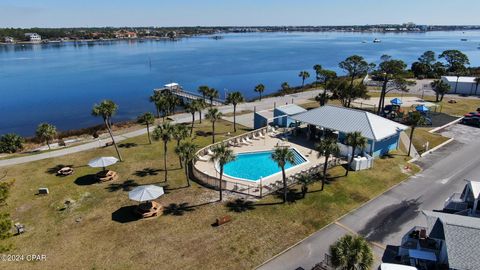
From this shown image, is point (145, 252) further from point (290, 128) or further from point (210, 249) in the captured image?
point (290, 128)

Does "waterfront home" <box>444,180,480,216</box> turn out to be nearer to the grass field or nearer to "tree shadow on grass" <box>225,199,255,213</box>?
the grass field

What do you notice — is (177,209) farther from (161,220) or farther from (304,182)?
(304,182)

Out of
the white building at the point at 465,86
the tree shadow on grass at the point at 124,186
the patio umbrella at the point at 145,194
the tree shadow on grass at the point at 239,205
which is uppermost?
the white building at the point at 465,86

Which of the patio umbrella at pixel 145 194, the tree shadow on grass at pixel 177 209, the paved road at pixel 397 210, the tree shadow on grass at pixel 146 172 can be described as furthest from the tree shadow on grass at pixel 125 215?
the paved road at pixel 397 210

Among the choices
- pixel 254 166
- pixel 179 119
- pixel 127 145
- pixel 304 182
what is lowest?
pixel 254 166

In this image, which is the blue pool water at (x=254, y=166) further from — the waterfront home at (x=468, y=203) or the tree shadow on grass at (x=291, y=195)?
the waterfront home at (x=468, y=203)

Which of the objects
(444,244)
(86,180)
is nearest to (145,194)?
(86,180)
